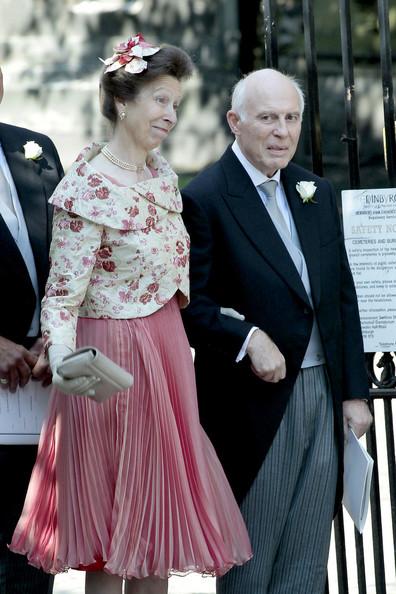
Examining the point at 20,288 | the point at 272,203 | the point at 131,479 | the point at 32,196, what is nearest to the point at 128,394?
the point at 131,479

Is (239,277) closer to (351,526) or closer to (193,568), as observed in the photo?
(193,568)

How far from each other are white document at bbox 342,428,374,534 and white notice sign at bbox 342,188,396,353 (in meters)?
0.55

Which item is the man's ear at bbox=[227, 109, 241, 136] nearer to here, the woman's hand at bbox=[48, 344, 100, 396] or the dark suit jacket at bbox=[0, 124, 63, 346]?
the dark suit jacket at bbox=[0, 124, 63, 346]

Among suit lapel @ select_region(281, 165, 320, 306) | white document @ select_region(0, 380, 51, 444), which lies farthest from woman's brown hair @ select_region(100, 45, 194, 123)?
white document @ select_region(0, 380, 51, 444)

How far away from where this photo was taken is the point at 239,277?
4.11 metres

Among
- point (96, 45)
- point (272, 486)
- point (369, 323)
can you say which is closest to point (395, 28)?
point (96, 45)

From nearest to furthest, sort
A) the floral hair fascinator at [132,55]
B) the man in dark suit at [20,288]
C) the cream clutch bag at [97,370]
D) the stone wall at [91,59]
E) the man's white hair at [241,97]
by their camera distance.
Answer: the cream clutch bag at [97,370] → the floral hair fascinator at [132,55] → the man in dark suit at [20,288] → the man's white hair at [241,97] → the stone wall at [91,59]

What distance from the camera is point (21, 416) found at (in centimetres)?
398

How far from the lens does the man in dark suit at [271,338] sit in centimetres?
411

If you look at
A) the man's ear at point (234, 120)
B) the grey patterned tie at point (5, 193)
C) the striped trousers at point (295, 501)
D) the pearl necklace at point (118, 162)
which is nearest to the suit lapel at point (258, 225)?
the man's ear at point (234, 120)

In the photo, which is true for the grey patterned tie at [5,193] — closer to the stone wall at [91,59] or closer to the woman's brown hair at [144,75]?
the woman's brown hair at [144,75]

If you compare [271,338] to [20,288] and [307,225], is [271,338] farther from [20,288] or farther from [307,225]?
[20,288]

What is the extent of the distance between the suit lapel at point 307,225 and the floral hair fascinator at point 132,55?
715 millimetres

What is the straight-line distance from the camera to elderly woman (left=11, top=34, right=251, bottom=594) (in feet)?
12.1
